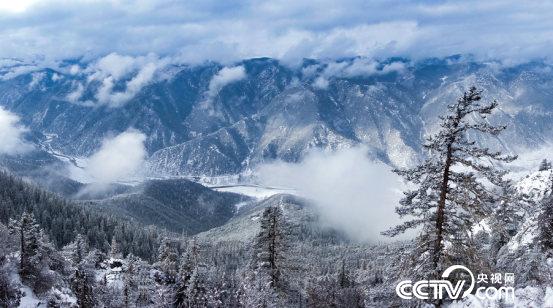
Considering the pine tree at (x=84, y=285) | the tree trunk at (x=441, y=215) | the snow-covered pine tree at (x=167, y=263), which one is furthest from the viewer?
the snow-covered pine tree at (x=167, y=263)

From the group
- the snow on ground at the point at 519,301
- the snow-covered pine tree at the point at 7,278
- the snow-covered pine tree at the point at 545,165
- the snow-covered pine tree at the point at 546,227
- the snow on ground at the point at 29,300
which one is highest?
the snow-covered pine tree at the point at 545,165

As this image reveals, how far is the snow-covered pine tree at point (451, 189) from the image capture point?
76.7 ft

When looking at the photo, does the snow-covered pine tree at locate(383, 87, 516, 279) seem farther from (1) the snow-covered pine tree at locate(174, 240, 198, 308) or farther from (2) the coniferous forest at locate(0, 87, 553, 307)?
(1) the snow-covered pine tree at locate(174, 240, 198, 308)

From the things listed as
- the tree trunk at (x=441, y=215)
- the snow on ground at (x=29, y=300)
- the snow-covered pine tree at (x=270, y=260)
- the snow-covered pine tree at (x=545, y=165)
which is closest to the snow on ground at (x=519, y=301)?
the tree trunk at (x=441, y=215)

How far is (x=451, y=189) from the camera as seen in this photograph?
970 inches

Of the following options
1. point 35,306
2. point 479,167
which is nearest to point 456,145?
point 479,167

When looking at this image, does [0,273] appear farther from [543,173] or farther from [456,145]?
[543,173]

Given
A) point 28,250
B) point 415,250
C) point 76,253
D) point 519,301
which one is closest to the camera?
point 415,250

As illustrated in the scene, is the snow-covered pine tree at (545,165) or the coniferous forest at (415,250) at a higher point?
the snow-covered pine tree at (545,165)

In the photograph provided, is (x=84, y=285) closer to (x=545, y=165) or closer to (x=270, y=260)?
(x=270, y=260)

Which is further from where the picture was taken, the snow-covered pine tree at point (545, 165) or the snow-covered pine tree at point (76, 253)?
the snow-covered pine tree at point (545, 165)

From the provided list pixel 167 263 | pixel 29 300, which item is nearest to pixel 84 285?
pixel 29 300

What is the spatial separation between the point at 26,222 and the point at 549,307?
176ft

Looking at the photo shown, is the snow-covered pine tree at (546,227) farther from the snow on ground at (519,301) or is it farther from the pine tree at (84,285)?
the pine tree at (84,285)
